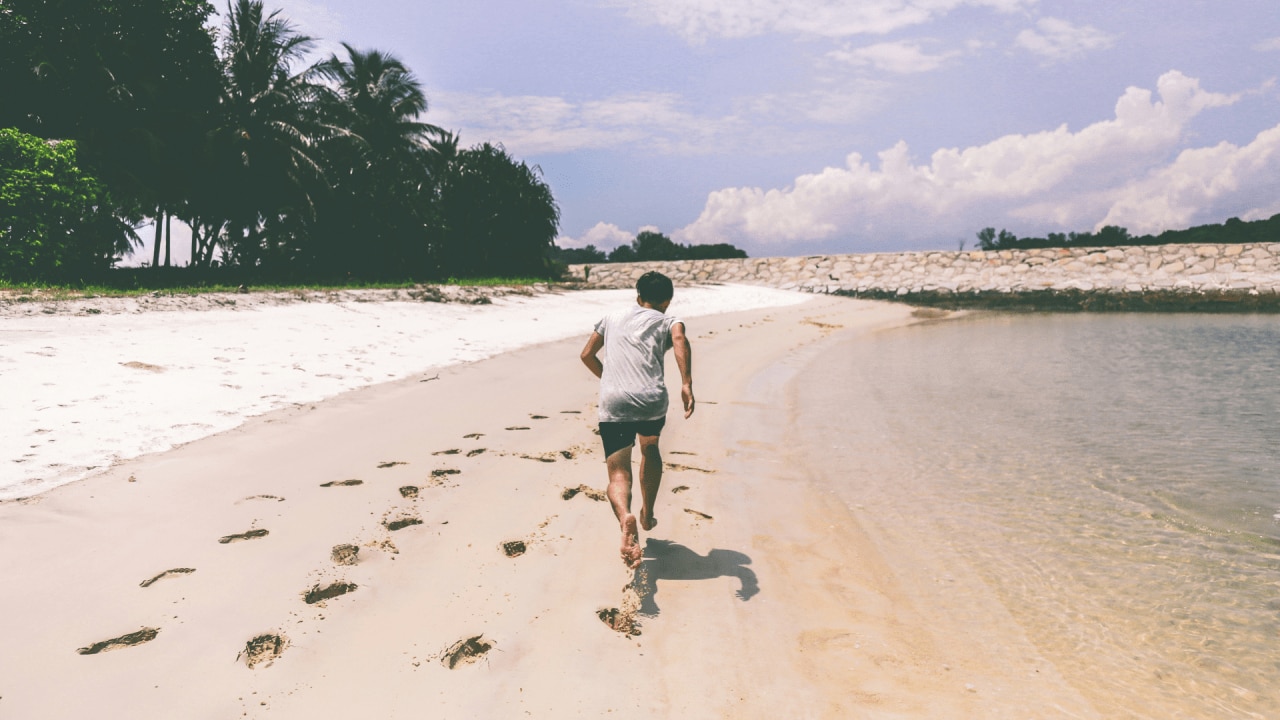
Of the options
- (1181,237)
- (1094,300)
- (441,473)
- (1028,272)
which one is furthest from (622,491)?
(1181,237)

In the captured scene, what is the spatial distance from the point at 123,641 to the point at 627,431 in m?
2.38

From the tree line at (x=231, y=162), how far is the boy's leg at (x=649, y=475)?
51.0 ft

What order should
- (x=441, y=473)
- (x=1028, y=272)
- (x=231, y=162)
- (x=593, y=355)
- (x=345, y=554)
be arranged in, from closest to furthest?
(x=345, y=554) → (x=593, y=355) → (x=441, y=473) → (x=231, y=162) → (x=1028, y=272)

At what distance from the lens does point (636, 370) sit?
3633 millimetres

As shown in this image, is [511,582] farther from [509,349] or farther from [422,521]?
[509,349]

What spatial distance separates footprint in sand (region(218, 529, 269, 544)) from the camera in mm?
3669

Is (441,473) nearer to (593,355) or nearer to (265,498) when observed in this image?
(265,498)

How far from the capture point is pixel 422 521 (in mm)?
4070

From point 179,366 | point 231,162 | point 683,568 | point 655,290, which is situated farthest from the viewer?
point 231,162

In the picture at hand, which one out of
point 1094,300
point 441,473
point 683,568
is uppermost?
point 1094,300

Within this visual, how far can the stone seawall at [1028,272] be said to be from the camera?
3130 centimetres

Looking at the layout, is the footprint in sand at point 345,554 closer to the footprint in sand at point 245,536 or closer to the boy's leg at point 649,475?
the footprint in sand at point 245,536

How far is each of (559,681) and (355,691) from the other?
763mm

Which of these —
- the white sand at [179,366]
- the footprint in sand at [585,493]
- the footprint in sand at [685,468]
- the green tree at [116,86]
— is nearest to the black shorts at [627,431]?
the footprint in sand at [585,493]
